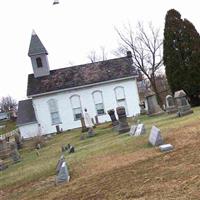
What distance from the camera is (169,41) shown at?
2758 cm

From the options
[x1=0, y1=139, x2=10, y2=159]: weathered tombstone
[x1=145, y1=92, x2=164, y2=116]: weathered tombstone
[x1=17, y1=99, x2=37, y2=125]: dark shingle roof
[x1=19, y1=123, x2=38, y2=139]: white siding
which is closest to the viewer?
[x1=145, y1=92, x2=164, y2=116]: weathered tombstone

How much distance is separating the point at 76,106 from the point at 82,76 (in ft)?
9.49

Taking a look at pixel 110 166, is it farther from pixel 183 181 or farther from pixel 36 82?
pixel 36 82

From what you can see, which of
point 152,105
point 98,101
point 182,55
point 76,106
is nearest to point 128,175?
point 152,105

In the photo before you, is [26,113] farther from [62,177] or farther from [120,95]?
[62,177]

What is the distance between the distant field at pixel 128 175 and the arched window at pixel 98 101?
28833 mm

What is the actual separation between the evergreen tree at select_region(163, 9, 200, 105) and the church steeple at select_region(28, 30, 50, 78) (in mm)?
20226

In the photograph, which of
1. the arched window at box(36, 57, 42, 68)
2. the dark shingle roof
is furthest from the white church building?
the arched window at box(36, 57, 42, 68)

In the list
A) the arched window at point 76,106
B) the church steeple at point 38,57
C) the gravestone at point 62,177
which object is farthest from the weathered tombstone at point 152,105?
the church steeple at point 38,57

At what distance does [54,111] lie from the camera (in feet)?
145

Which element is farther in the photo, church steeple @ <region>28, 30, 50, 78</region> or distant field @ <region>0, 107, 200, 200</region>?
church steeple @ <region>28, 30, 50, 78</region>

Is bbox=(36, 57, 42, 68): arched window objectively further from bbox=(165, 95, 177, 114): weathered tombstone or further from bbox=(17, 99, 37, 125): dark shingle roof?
bbox=(165, 95, 177, 114): weathered tombstone

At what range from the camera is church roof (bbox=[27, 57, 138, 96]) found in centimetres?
4369

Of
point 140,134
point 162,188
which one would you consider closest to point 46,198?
point 162,188
